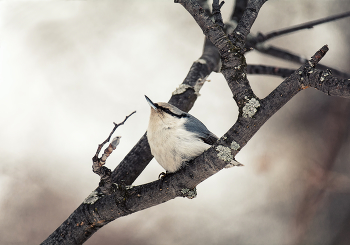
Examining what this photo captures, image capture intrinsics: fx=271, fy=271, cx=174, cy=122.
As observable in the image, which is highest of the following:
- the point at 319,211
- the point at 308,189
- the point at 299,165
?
the point at 299,165

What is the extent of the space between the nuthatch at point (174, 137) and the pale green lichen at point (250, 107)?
18cm

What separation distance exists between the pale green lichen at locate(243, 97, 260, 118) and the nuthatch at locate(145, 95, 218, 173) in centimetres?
18

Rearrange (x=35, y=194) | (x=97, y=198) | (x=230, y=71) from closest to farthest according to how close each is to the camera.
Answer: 1. (x=230, y=71)
2. (x=97, y=198)
3. (x=35, y=194)

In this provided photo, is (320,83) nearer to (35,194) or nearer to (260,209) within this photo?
(260,209)

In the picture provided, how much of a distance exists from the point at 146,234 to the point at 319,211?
85 cm

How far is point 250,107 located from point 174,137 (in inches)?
9.2

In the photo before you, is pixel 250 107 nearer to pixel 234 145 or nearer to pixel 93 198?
pixel 234 145

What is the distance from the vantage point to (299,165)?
1.35 m

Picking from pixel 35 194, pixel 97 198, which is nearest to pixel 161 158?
pixel 97 198

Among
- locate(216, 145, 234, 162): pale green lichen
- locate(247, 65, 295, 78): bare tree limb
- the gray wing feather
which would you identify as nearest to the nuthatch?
the gray wing feather

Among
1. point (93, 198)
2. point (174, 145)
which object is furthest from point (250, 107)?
point (93, 198)

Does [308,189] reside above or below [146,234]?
below

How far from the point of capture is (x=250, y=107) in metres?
0.59

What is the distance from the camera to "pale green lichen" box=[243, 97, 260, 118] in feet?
1.92
